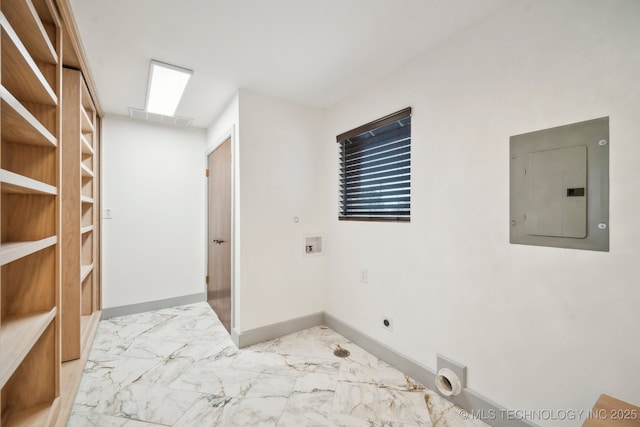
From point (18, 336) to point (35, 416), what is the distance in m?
0.59

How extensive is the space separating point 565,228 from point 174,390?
101 inches

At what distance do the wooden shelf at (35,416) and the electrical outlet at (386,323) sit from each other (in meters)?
2.11

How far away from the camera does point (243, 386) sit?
200 cm

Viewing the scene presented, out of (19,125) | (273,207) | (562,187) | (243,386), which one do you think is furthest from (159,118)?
(562,187)

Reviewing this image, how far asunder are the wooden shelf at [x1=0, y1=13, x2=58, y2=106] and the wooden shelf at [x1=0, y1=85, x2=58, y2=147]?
6.9 inches

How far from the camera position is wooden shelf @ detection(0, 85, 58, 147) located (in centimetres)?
96

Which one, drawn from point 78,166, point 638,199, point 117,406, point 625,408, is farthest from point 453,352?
point 78,166

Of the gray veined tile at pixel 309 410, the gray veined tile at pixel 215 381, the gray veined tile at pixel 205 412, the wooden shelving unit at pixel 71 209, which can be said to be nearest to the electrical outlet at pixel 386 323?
the gray veined tile at pixel 309 410

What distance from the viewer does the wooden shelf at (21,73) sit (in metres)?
0.98

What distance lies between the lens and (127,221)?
3.35m

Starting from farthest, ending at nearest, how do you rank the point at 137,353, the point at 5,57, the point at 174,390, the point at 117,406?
the point at 137,353 < the point at 174,390 < the point at 117,406 < the point at 5,57

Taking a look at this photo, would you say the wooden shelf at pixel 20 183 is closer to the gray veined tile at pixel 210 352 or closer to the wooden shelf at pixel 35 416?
the wooden shelf at pixel 35 416

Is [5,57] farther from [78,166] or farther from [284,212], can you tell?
[284,212]

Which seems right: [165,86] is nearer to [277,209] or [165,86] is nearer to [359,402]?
[277,209]
